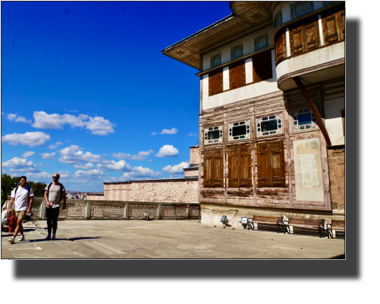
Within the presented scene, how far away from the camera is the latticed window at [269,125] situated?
13656mm

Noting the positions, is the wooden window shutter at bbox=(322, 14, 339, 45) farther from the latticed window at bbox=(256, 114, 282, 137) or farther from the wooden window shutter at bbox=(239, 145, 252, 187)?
the wooden window shutter at bbox=(239, 145, 252, 187)

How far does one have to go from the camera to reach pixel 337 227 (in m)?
10.6

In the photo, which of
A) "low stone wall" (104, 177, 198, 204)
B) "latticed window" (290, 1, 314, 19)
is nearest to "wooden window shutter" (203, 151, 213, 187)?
"latticed window" (290, 1, 314, 19)

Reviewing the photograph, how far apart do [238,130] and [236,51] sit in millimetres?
4699

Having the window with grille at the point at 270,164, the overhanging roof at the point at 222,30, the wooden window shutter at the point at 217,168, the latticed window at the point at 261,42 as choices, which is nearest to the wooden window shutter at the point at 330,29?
the overhanging roof at the point at 222,30

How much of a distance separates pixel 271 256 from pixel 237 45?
1291 cm

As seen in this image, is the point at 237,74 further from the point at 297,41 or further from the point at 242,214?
the point at 242,214

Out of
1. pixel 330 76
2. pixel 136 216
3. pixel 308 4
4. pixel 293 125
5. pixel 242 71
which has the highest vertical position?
pixel 308 4

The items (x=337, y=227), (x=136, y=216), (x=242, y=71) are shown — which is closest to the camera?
(x=337, y=227)

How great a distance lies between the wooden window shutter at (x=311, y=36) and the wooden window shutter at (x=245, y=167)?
5.50 meters

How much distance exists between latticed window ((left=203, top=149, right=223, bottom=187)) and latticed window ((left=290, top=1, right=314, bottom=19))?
7607 millimetres

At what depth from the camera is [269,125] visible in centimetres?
1405
